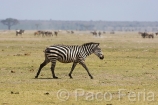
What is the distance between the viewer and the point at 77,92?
14.8 metres

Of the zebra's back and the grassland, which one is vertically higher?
the zebra's back

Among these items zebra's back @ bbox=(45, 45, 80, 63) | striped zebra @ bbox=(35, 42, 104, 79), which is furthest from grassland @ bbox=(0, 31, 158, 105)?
zebra's back @ bbox=(45, 45, 80, 63)

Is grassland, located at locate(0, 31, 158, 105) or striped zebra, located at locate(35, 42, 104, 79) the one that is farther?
striped zebra, located at locate(35, 42, 104, 79)

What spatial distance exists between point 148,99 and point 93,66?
1080 cm

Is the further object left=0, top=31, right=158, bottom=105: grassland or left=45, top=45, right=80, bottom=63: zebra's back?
left=45, top=45, right=80, bottom=63: zebra's back

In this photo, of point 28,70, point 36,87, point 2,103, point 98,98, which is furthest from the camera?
point 28,70

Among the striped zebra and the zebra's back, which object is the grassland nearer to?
the striped zebra

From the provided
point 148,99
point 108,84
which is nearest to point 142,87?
point 108,84

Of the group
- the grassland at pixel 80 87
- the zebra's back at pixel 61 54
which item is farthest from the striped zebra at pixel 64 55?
the grassland at pixel 80 87

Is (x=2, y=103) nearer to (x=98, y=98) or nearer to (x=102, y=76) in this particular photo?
(x=98, y=98)

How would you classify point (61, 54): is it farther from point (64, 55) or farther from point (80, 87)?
point (80, 87)

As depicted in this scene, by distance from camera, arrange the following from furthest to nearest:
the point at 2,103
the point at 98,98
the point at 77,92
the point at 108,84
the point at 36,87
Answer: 1. the point at 108,84
2. the point at 36,87
3. the point at 77,92
4. the point at 98,98
5. the point at 2,103

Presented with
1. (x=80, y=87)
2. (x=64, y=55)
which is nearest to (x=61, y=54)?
(x=64, y=55)

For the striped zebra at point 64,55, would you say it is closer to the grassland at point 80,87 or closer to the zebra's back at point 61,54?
the zebra's back at point 61,54
